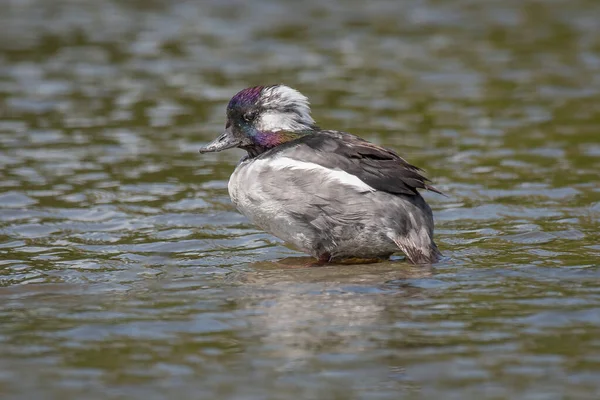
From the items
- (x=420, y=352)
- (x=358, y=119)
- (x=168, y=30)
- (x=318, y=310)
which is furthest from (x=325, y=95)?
(x=420, y=352)

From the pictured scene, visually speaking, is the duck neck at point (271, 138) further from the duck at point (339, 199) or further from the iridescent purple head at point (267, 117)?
the duck at point (339, 199)

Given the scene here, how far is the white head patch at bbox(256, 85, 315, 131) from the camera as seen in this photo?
934 centimetres

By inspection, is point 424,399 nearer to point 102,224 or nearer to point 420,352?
point 420,352

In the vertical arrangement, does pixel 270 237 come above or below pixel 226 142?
below

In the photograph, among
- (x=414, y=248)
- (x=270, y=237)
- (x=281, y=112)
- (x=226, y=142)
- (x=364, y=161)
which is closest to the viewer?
(x=414, y=248)

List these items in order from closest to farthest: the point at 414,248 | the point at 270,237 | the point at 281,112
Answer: the point at 414,248
the point at 281,112
the point at 270,237

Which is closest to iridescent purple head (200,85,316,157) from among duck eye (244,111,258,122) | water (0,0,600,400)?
duck eye (244,111,258,122)

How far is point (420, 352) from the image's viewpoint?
659 centimetres

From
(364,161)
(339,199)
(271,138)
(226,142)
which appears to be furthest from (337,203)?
(226,142)

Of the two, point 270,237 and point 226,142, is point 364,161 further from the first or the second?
point 270,237

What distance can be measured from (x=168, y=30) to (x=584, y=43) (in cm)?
662

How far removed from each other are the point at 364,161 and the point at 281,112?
3.31 ft

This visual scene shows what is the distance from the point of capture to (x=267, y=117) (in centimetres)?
938

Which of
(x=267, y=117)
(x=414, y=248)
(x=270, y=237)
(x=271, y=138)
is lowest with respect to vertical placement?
(x=270, y=237)
